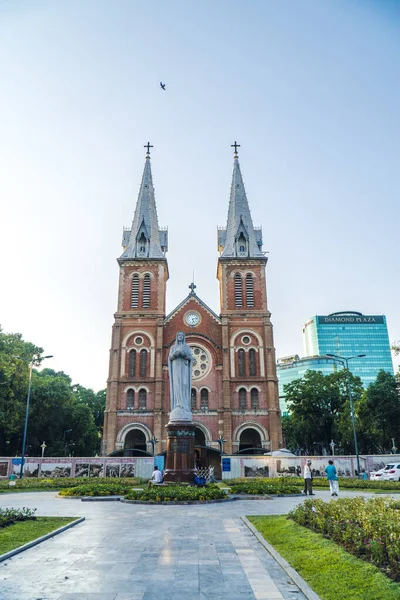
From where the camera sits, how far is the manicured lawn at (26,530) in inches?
328

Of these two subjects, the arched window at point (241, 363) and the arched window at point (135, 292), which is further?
the arched window at point (135, 292)

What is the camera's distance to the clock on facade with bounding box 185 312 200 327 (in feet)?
147

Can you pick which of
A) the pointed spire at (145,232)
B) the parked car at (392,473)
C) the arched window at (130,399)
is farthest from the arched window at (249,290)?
the parked car at (392,473)

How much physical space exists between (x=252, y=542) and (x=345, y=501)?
262cm

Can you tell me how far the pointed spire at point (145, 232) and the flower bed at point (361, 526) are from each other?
1554 inches

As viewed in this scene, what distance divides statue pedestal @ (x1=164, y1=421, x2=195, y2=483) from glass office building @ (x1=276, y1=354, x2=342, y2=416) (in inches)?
4009

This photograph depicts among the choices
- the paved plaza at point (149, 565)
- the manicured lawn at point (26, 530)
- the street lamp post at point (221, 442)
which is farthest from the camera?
the street lamp post at point (221, 442)

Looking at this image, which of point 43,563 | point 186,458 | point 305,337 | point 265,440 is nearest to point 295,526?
point 43,563

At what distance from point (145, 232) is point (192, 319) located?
11564mm

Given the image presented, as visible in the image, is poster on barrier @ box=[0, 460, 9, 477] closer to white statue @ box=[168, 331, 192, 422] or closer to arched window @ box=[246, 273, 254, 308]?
white statue @ box=[168, 331, 192, 422]

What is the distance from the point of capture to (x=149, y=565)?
702cm

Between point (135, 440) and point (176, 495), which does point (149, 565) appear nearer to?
point (176, 495)

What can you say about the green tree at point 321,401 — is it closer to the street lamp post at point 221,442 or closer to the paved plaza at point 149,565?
the street lamp post at point 221,442

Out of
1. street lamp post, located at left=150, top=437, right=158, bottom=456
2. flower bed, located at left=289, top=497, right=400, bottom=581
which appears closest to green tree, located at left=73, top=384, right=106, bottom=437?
street lamp post, located at left=150, top=437, right=158, bottom=456
